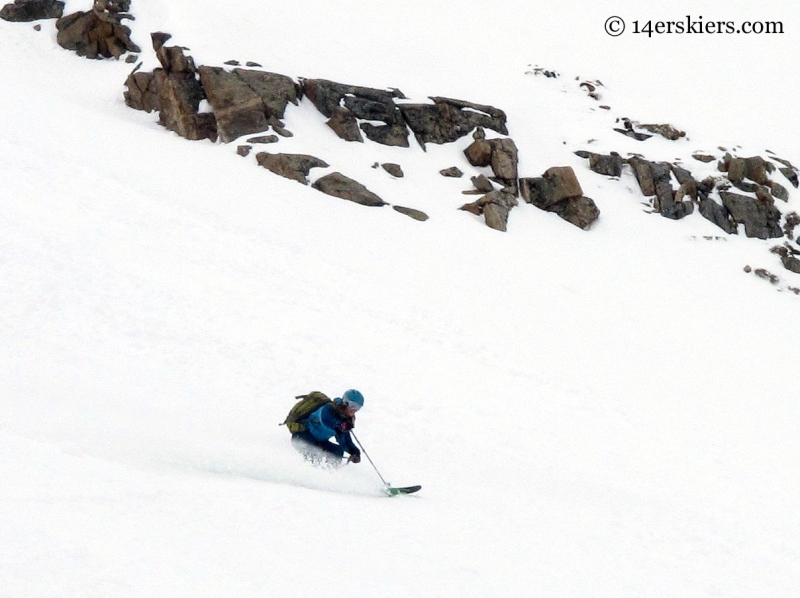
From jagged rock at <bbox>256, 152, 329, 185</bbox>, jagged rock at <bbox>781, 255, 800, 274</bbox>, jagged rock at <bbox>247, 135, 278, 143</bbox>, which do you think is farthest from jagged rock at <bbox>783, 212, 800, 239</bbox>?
jagged rock at <bbox>247, 135, 278, 143</bbox>

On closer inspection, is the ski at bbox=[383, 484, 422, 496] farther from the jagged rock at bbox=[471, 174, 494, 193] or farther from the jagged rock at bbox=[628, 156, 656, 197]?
the jagged rock at bbox=[628, 156, 656, 197]

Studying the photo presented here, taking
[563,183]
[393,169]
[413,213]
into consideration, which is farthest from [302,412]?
[563,183]

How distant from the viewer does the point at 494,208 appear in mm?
23062

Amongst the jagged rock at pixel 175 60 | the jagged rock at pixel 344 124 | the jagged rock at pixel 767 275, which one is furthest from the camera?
the jagged rock at pixel 175 60

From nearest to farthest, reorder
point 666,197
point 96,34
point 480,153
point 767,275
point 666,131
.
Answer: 1. point 767,275
2. point 480,153
3. point 666,197
4. point 96,34
5. point 666,131

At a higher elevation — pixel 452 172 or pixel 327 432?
pixel 327 432

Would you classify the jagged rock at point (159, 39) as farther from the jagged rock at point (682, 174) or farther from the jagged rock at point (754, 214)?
the jagged rock at point (754, 214)

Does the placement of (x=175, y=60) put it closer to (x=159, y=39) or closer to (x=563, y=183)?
(x=159, y=39)

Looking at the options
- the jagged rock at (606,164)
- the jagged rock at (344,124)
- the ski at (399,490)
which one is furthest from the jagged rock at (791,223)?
the ski at (399,490)

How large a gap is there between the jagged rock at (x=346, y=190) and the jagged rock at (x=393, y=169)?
214cm

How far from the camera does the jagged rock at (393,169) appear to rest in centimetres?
2413

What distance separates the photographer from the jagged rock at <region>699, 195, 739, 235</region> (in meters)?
25.9

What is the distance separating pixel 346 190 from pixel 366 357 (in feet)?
32.5

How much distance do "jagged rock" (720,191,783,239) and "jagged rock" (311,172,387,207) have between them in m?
14.9
